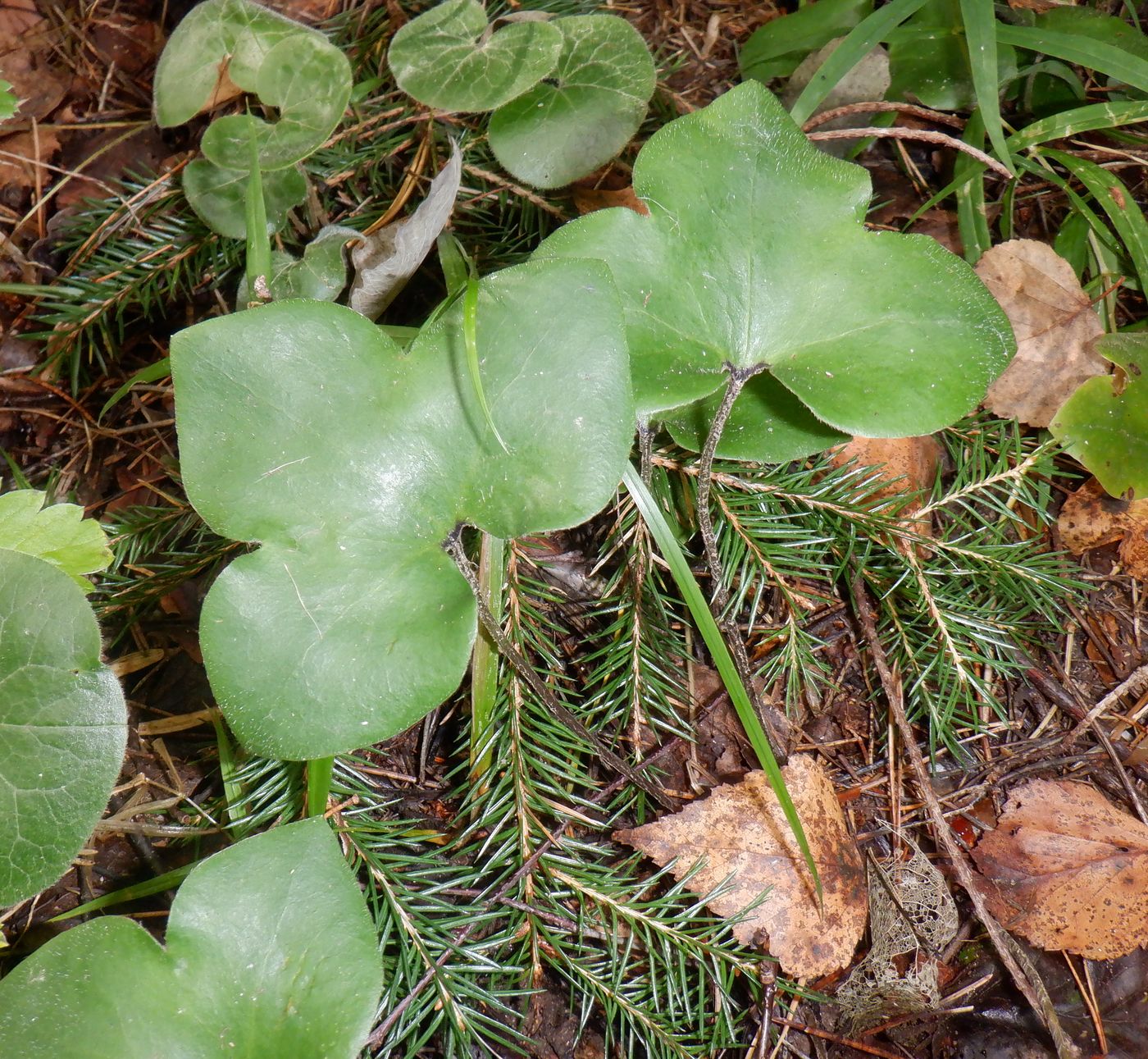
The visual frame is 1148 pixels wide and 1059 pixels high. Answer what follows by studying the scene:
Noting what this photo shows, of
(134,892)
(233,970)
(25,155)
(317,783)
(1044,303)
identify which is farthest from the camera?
(25,155)

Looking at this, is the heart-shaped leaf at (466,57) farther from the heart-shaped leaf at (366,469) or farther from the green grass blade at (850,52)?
the heart-shaped leaf at (366,469)

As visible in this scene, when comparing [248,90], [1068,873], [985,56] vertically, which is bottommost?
[1068,873]

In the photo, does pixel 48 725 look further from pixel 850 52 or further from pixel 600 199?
pixel 850 52

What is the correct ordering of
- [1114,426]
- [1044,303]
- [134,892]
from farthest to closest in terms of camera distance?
[1044,303] → [1114,426] → [134,892]

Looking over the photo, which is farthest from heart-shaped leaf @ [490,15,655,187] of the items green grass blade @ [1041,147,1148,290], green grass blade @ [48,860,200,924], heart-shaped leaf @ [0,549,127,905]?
green grass blade @ [48,860,200,924]

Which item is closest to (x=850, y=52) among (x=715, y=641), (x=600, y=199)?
(x=600, y=199)

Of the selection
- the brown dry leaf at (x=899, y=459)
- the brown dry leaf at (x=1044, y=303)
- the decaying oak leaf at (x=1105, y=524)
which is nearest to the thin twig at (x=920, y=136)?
the brown dry leaf at (x=1044, y=303)

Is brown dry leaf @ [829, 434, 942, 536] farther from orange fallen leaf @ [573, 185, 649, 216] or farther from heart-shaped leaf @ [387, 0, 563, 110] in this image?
heart-shaped leaf @ [387, 0, 563, 110]
